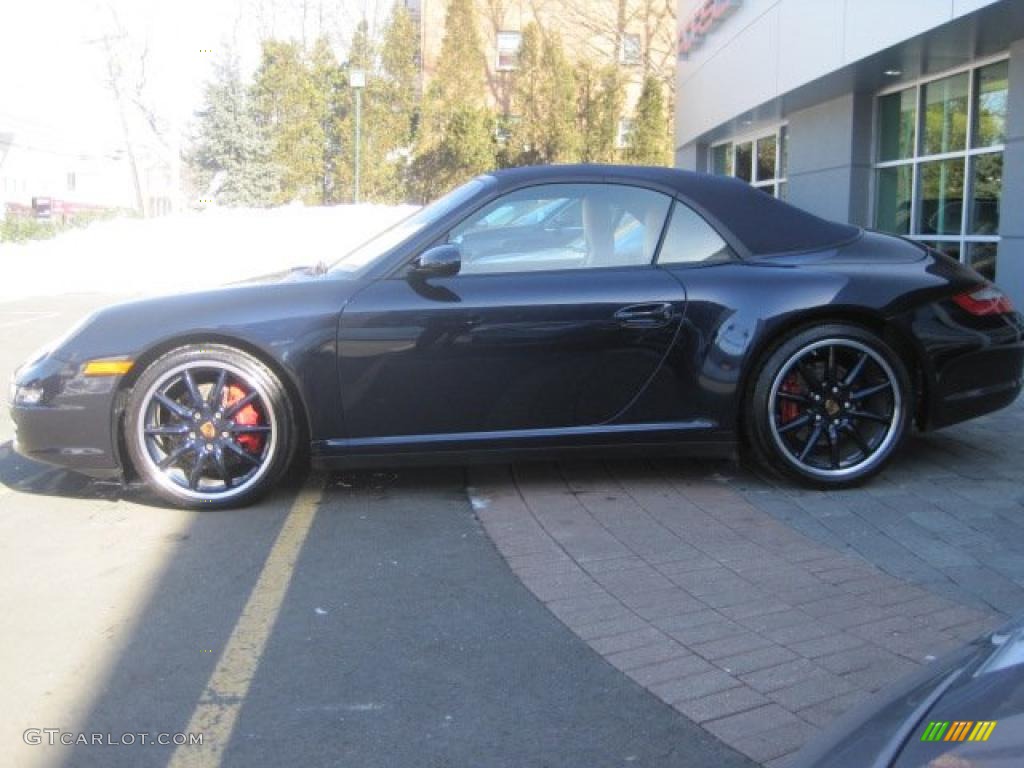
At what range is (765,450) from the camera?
16.8ft

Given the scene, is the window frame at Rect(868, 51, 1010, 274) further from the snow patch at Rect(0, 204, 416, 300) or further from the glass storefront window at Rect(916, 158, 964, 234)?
the snow patch at Rect(0, 204, 416, 300)

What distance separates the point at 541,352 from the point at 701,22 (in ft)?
51.4

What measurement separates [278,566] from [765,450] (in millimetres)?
2340

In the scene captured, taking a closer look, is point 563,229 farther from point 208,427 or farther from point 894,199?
point 894,199

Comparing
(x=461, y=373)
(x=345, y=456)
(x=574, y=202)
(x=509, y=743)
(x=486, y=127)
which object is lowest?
(x=509, y=743)

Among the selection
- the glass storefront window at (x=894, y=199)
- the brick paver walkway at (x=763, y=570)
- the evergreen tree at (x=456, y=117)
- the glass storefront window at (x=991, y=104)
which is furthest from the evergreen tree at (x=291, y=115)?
the brick paver walkway at (x=763, y=570)

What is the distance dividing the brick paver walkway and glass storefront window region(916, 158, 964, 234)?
19.9ft

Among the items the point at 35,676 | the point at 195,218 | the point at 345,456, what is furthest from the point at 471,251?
the point at 195,218

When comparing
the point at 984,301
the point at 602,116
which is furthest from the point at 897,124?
the point at 602,116

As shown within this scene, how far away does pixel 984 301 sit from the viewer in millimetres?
5332

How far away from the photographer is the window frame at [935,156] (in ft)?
35.0

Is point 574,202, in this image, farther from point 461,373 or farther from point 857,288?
point 857,288

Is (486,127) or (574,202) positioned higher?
(486,127)

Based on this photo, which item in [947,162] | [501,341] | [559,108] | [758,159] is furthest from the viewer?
[559,108]
